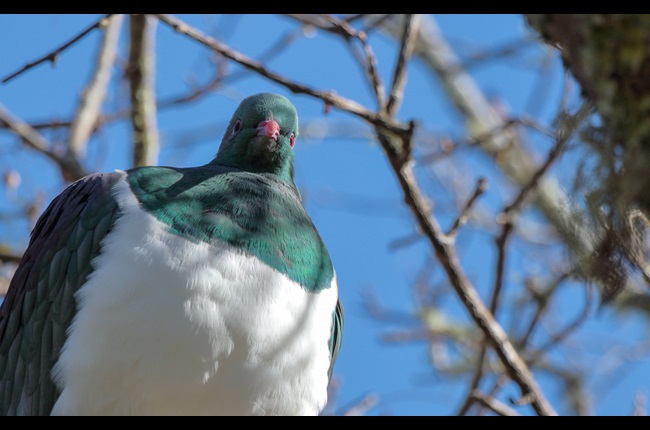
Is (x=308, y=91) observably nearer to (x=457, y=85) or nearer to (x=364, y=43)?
(x=364, y=43)

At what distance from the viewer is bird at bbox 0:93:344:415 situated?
3.30 meters

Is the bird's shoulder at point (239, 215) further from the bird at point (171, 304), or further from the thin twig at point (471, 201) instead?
the thin twig at point (471, 201)

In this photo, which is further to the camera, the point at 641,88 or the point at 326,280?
the point at 326,280

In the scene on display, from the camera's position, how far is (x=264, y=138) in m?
4.18

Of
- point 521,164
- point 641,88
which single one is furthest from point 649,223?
point 521,164

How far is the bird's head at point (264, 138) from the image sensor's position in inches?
165

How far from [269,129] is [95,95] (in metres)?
2.52

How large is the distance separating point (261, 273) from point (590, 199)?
1.27 meters

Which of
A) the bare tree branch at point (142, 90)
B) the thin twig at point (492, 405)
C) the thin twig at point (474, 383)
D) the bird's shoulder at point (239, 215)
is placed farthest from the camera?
the bare tree branch at point (142, 90)

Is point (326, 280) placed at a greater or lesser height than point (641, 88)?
lesser

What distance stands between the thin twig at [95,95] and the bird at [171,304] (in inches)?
78.5

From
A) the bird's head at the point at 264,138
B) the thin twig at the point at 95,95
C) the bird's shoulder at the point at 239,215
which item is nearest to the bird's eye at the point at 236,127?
the bird's head at the point at 264,138

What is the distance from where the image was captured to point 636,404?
4773 mm
